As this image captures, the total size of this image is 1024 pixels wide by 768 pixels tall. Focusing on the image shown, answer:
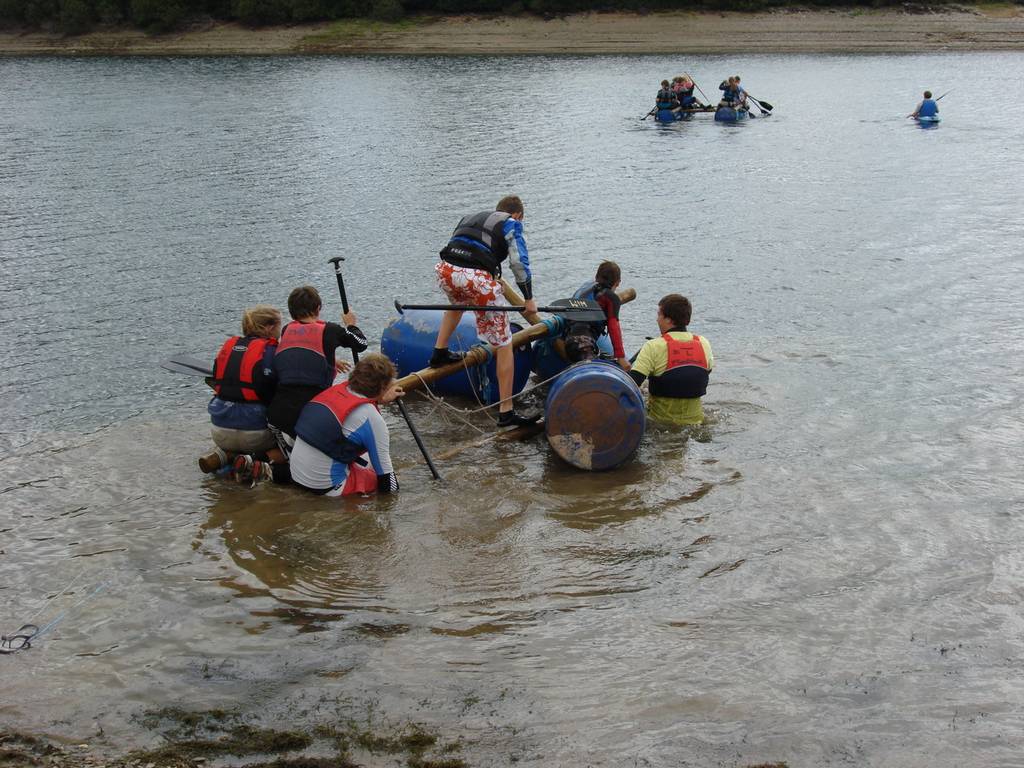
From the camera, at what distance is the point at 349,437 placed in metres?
7.46

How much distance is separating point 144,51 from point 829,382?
175ft

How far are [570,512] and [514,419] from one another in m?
1.85

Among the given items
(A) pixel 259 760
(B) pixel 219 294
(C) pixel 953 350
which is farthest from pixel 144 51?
(A) pixel 259 760

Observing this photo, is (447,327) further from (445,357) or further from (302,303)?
(302,303)

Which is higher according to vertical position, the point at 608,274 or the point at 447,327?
the point at 608,274

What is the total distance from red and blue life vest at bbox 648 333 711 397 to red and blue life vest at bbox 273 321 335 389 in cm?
322

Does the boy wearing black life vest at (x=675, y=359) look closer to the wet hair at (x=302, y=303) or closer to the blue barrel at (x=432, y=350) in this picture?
the blue barrel at (x=432, y=350)

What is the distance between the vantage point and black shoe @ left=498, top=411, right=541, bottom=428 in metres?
9.41

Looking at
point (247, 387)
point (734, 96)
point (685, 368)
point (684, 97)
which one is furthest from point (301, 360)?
point (684, 97)

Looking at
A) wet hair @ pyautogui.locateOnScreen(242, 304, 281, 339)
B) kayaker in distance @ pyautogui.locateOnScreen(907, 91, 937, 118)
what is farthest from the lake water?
kayaker in distance @ pyautogui.locateOnScreen(907, 91, 937, 118)

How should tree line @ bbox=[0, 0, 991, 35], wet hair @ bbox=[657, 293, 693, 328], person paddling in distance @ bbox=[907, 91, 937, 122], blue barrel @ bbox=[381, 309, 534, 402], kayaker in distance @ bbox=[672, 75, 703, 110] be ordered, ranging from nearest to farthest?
1. wet hair @ bbox=[657, 293, 693, 328]
2. blue barrel @ bbox=[381, 309, 534, 402]
3. person paddling in distance @ bbox=[907, 91, 937, 122]
4. kayaker in distance @ bbox=[672, 75, 703, 110]
5. tree line @ bbox=[0, 0, 991, 35]

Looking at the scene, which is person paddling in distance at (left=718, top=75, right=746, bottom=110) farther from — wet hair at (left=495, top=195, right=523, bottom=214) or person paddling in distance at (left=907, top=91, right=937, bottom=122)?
wet hair at (left=495, top=195, right=523, bottom=214)

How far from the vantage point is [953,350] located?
12.3 metres

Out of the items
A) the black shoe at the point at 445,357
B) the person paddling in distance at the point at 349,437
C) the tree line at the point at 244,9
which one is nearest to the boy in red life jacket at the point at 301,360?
the person paddling in distance at the point at 349,437
